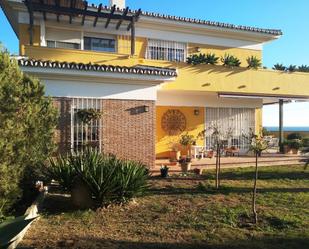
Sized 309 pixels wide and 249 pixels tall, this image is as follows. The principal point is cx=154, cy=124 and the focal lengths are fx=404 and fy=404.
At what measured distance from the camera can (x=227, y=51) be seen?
26.9m

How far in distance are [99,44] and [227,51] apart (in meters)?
8.80

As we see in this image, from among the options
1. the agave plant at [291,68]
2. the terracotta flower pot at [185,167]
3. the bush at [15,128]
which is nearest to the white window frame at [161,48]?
the agave plant at [291,68]

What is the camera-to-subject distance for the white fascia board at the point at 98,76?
51.2 ft

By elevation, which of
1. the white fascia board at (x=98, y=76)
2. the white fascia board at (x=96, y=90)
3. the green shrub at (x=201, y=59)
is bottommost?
the white fascia board at (x=96, y=90)

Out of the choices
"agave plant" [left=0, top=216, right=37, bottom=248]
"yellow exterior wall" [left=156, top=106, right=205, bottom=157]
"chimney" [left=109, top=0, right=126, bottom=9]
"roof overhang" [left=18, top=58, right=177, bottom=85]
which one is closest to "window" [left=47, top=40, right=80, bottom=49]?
"chimney" [left=109, top=0, right=126, bottom=9]

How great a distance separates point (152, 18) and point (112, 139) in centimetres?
928

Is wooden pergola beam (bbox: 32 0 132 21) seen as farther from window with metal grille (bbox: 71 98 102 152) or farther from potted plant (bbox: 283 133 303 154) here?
potted plant (bbox: 283 133 303 154)

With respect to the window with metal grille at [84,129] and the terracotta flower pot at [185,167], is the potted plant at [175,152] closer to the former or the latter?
the terracotta flower pot at [185,167]

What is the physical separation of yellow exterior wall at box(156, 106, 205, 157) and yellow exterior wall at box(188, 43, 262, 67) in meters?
3.69

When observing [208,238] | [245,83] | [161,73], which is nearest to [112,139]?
[161,73]

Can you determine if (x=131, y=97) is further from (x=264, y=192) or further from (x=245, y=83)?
(x=245, y=83)

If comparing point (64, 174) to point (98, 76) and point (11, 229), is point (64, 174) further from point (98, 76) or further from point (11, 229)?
point (98, 76)

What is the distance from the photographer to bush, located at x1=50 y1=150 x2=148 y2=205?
10.5 m

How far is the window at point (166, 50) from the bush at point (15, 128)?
1377 cm
